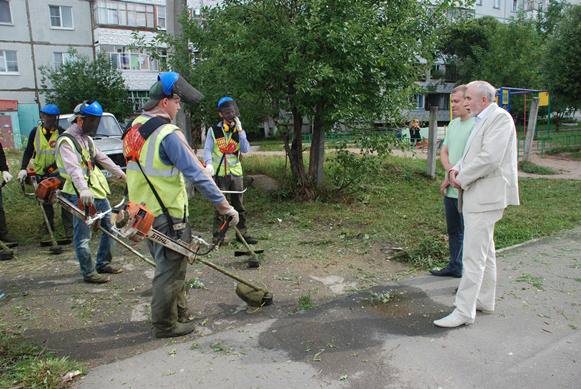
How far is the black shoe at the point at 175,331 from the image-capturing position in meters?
3.87

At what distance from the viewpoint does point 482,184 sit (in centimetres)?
392

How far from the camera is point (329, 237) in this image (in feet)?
23.0

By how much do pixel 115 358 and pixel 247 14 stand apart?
6.66 m

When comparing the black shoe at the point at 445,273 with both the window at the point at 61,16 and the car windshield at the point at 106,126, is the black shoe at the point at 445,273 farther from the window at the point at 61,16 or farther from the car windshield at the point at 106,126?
the window at the point at 61,16

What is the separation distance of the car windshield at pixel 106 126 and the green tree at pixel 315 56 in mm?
3231

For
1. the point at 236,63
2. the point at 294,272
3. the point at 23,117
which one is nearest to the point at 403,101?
the point at 236,63

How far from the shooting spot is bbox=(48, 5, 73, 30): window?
33.3 metres

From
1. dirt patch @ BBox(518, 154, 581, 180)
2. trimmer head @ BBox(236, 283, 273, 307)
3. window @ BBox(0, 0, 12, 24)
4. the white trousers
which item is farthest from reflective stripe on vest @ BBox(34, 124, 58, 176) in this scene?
window @ BBox(0, 0, 12, 24)

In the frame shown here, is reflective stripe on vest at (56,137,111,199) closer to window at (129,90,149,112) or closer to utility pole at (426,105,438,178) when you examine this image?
utility pole at (426,105,438,178)

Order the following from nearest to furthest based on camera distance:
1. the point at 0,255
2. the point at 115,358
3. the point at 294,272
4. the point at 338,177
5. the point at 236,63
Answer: the point at 115,358, the point at 294,272, the point at 0,255, the point at 236,63, the point at 338,177

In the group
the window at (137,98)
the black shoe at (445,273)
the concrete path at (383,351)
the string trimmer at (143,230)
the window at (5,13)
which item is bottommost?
the concrete path at (383,351)

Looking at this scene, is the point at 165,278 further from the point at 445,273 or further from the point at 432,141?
the point at 432,141

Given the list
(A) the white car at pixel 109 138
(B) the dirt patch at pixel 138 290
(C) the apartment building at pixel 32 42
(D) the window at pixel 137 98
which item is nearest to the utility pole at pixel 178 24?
(A) the white car at pixel 109 138

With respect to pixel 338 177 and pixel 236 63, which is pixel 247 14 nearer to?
pixel 236 63
